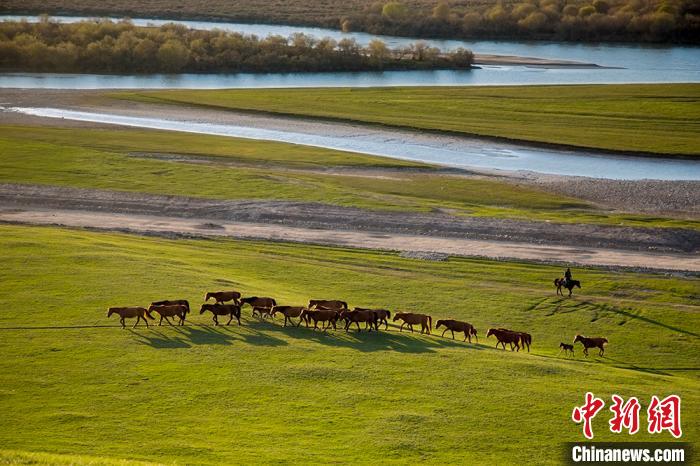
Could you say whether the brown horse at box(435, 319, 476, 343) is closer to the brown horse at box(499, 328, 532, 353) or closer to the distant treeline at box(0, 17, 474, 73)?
the brown horse at box(499, 328, 532, 353)

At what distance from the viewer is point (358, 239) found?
155 feet

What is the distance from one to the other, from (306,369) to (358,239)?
21.2 metres

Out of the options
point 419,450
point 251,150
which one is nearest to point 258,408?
point 419,450

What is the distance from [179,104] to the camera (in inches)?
3452

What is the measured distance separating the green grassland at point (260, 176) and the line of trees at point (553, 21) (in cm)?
7209

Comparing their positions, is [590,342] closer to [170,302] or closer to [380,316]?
[380,316]

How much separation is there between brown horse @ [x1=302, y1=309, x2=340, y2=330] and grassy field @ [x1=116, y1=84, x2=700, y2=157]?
4577 centimetres

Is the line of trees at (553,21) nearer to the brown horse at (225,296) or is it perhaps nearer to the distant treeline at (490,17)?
the distant treeline at (490,17)

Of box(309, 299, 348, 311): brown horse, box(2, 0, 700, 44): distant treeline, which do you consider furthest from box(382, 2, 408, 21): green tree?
box(309, 299, 348, 311): brown horse

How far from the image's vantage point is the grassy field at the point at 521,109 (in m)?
74.6

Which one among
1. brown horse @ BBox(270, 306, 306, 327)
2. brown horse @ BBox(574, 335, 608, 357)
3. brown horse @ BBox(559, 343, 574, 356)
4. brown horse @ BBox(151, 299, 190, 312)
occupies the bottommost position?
brown horse @ BBox(559, 343, 574, 356)

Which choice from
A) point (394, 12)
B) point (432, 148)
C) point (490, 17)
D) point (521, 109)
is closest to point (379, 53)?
point (521, 109)

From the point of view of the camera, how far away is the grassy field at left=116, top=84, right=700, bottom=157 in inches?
2936

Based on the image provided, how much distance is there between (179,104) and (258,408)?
2636 inches
